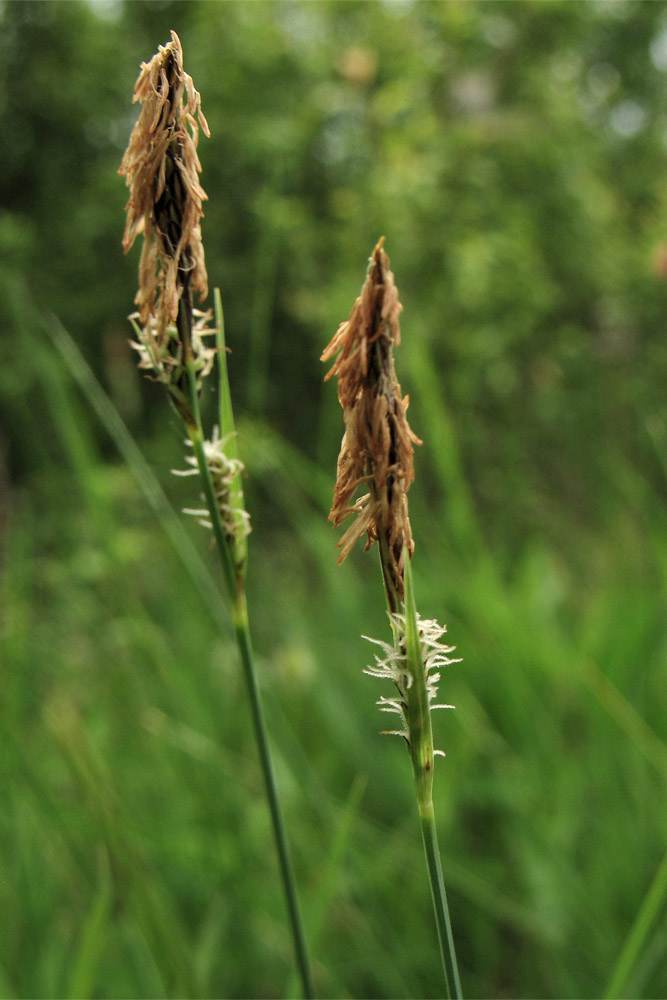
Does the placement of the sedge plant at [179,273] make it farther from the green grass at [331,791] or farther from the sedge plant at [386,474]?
the green grass at [331,791]

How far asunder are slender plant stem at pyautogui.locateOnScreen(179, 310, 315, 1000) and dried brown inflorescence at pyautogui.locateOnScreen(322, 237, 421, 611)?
0.07 meters

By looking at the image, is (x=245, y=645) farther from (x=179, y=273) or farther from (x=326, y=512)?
(x=326, y=512)

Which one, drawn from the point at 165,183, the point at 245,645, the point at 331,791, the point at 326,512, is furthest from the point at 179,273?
the point at 326,512

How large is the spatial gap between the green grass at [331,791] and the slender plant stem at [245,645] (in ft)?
0.38

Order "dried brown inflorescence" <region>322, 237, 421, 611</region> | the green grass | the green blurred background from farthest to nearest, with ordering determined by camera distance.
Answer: the green blurred background
the green grass
"dried brown inflorescence" <region>322, 237, 421, 611</region>

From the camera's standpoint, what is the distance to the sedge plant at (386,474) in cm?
25

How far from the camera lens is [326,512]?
1706 mm

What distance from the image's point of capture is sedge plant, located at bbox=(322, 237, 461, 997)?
252mm

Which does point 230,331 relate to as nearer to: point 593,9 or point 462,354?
point 462,354

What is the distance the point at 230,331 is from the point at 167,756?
256 cm

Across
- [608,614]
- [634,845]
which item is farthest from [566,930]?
[608,614]

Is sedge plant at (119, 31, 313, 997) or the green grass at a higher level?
sedge plant at (119, 31, 313, 997)

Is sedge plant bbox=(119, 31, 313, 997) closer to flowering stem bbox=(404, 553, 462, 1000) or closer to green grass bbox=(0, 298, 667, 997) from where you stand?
flowering stem bbox=(404, 553, 462, 1000)

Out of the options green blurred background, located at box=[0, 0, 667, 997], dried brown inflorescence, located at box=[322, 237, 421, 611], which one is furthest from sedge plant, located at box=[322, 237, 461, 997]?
green blurred background, located at box=[0, 0, 667, 997]
